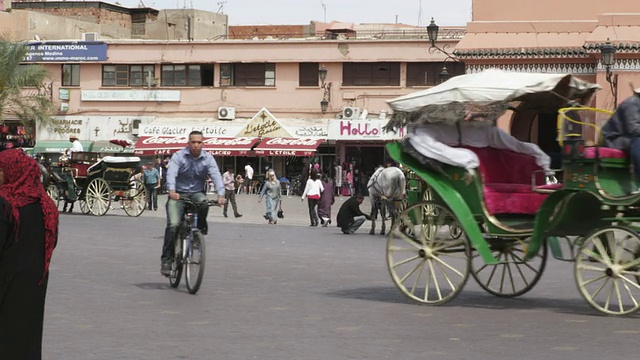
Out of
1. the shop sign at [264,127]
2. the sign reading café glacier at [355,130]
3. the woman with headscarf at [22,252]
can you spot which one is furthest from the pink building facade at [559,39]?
the woman with headscarf at [22,252]

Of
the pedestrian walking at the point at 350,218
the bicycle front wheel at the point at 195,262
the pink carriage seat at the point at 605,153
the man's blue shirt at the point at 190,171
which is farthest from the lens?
the pedestrian walking at the point at 350,218

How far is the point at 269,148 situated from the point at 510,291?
1641 inches

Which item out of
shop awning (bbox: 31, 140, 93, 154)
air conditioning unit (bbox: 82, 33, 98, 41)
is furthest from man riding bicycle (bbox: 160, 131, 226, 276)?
air conditioning unit (bbox: 82, 33, 98, 41)

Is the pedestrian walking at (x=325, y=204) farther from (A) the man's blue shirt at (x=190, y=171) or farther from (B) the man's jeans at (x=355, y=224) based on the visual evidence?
(A) the man's blue shirt at (x=190, y=171)

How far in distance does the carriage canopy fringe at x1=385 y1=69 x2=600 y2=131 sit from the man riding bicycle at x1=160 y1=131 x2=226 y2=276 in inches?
91.6

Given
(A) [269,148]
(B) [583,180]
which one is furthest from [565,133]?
(A) [269,148]

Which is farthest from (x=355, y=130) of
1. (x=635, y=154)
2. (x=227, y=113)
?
(x=635, y=154)

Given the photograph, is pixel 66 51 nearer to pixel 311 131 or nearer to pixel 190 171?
pixel 311 131

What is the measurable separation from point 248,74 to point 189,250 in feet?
149

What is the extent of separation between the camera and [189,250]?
13.8 meters

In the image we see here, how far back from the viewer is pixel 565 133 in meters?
12.0

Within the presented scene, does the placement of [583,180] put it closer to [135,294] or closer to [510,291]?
[510,291]

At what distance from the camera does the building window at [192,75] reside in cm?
5947

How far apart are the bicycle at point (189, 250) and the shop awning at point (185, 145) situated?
40.6 metres
